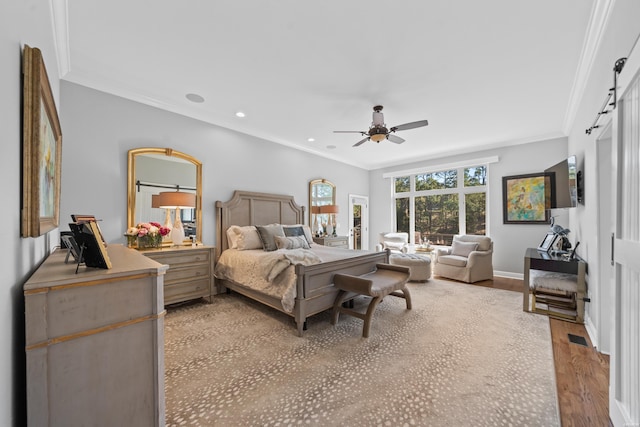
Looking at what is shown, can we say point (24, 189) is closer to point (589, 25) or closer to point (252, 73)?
point (252, 73)

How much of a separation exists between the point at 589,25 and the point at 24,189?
395 cm

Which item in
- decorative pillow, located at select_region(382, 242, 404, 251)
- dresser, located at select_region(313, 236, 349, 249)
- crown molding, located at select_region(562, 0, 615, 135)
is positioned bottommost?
decorative pillow, located at select_region(382, 242, 404, 251)

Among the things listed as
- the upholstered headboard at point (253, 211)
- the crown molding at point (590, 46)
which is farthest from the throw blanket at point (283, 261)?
the crown molding at point (590, 46)

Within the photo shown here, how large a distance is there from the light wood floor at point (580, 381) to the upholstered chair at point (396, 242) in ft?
11.9

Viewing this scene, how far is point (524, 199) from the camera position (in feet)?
16.9

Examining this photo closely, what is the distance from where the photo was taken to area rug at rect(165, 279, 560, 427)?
1.61 m

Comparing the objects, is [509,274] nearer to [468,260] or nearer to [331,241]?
[468,260]

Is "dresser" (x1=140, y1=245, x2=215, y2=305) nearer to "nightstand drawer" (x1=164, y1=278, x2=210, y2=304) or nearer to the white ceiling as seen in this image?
"nightstand drawer" (x1=164, y1=278, x2=210, y2=304)

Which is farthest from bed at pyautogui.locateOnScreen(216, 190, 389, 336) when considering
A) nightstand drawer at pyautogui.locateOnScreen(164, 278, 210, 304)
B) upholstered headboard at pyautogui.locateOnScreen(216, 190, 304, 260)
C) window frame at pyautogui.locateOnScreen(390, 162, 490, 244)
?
window frame at pyautogui.locateOnScreen(390, 162, 490, 244)

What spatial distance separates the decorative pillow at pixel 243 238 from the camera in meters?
3.94

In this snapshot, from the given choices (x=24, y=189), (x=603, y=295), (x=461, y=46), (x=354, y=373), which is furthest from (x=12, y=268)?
(x=603, y=295)

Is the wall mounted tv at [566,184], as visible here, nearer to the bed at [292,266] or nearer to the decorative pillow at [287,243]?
the bed at [292,266]

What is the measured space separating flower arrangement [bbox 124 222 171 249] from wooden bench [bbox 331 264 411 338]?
2.26 meters

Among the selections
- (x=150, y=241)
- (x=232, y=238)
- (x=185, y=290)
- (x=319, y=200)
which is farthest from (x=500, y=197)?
(x=150, y=241)
